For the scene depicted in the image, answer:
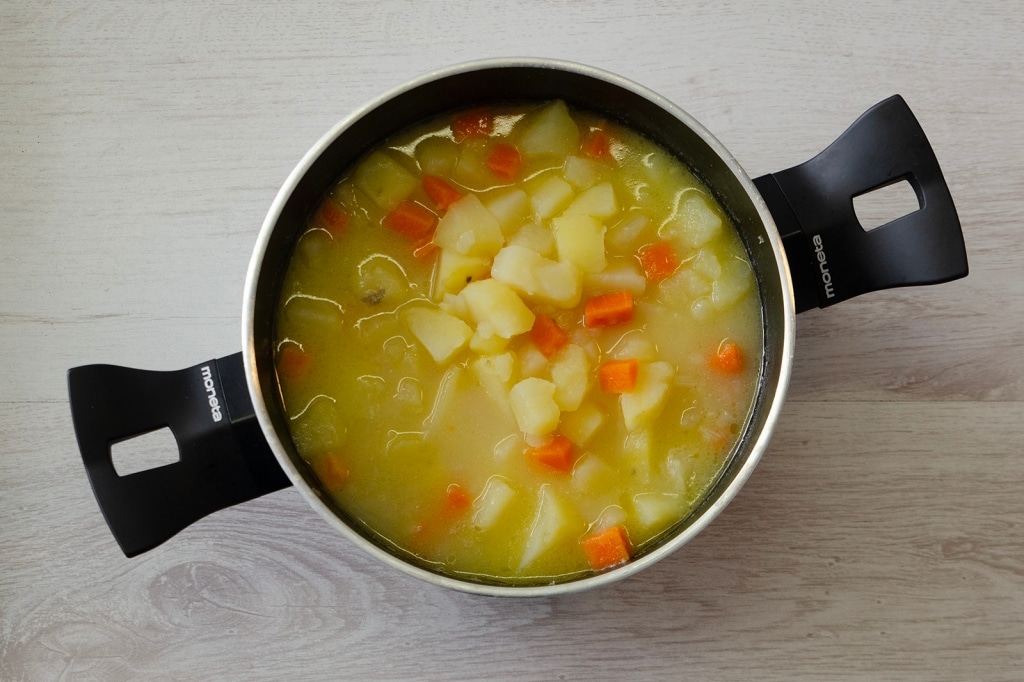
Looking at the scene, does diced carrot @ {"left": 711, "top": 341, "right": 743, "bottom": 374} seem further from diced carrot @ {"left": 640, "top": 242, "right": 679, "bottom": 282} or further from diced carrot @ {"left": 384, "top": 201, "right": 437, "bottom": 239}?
diced carrot @ {"left": 384, "top": 201, "right": 437, "bottom": 239}

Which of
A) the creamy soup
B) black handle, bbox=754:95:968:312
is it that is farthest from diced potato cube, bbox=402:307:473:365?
black handle, bbox=754:95:968:312

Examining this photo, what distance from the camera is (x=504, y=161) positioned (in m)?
1.73

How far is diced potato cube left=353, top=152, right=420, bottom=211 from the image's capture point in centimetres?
171

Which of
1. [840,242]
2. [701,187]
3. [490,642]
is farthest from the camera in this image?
[490,642]

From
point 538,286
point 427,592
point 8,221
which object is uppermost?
point 8,221

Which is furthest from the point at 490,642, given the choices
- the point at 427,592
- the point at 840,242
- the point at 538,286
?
the point at 840,242

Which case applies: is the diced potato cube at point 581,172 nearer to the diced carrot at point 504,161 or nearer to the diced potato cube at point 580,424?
the diced carrot at point 504,161

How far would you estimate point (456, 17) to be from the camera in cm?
197

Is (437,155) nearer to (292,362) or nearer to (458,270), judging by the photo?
(458,270)

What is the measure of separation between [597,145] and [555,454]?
2.04ft

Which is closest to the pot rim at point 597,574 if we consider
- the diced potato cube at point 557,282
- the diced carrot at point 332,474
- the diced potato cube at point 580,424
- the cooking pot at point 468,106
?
the cooking pot at point 468,106

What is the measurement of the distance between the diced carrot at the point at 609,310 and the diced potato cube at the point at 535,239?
12cm

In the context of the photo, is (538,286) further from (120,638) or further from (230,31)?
(120,638)

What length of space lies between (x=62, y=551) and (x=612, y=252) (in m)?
1.32
